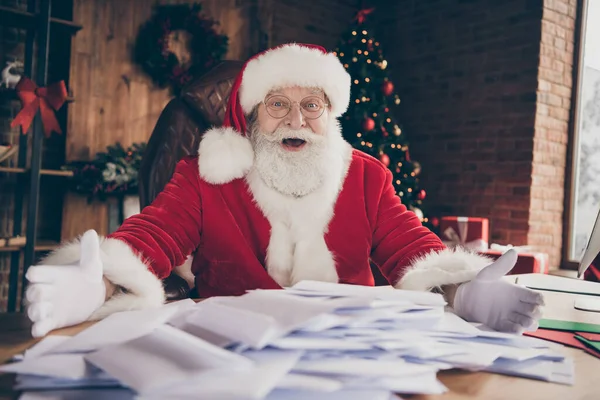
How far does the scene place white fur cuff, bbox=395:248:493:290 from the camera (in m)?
0.96

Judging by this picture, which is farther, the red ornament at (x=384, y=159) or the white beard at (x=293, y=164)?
the red ornament at (x=384, y=159)

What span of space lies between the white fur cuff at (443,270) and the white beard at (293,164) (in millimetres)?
540

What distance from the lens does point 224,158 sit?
1.52 metres

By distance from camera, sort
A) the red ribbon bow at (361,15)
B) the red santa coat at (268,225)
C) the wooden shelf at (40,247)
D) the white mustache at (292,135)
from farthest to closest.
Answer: the red ribbon bow at (361,15) → the wooden shelf at (40,247) → the white mustache at (292,135) → the red santa coat at (268,225)

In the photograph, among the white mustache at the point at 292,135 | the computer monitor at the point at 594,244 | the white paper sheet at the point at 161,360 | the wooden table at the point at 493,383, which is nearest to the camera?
the white paper sheet at the point at 161,360

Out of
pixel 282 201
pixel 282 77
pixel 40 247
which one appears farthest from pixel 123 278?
pixel 40 247

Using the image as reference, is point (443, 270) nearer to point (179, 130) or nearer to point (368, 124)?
point (179, 130)

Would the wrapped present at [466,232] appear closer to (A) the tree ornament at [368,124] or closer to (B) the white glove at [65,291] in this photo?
(A) the tree ornament at [368,124]

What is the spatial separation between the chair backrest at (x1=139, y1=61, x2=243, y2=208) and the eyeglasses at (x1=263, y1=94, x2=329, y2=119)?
0.33 meters

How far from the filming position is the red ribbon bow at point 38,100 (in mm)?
2879

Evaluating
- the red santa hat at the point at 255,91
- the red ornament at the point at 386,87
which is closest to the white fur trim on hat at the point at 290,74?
the red santa hat at the point at 255,91

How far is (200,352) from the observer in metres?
0.50

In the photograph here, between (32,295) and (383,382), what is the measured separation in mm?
498

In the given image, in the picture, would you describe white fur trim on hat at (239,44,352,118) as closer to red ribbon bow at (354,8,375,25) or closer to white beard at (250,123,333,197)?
white beard at (250,123,333,197)
